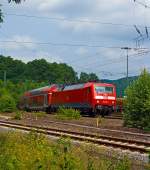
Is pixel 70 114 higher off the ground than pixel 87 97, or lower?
lower

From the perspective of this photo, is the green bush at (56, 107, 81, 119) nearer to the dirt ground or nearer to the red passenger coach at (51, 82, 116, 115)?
the red passenger coach at (51, 82, 116, 115)

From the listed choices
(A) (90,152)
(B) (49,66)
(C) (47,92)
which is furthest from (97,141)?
(B) (49,66)

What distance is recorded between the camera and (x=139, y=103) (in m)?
32.1

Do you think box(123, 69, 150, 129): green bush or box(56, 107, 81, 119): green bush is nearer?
box(123, 69, 150, 129): green bush

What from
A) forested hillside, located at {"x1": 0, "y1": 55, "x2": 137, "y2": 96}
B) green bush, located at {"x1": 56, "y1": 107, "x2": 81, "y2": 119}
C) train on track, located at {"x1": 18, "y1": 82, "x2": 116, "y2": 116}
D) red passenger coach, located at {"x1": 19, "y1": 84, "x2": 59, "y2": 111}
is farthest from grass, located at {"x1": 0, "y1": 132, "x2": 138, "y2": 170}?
forested hillside, located at {"x1": 0, "y1": 55, "x2": 137, "y2": 96}

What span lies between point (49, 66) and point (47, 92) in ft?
300

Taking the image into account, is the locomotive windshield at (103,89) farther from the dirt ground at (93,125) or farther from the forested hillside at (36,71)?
the forested hillside at (36,71)

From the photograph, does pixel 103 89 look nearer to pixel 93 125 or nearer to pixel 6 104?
pixel 93 125

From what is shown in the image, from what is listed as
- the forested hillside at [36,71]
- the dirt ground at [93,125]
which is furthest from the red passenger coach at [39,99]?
the forested hillside at [36,71]

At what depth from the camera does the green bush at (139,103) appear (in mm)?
31484

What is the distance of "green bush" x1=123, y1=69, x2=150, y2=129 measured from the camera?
103 ft

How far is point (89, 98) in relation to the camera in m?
46.4

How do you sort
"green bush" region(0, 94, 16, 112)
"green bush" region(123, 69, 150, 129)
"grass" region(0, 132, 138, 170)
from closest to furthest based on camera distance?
"grass" region(0, 132, 138, 170) < "green bush" region(123, 69, 150, 129) < "green bush" region(0, 94, 16, 112)

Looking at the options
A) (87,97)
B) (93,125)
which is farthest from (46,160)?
(87,97)
